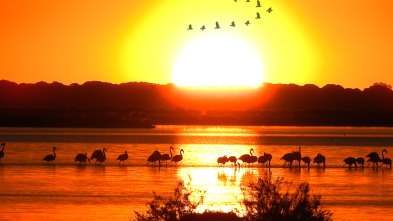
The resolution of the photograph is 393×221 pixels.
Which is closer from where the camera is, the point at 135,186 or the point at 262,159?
the point at 135,186

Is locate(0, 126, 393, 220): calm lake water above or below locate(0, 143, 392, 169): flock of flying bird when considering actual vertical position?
below

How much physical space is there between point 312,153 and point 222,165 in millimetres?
10220

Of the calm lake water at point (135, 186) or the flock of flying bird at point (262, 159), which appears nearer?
the calm lake water at point (135, 186)

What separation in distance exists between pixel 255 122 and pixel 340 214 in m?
97.8

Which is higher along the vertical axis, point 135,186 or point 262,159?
point 262,159

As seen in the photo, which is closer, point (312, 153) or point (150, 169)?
point (150, 169)

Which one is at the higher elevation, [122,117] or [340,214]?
[122,117]

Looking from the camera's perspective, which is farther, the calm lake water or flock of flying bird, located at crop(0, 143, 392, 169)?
flock of flying bird, located at crop(0, 143, 392, 169)

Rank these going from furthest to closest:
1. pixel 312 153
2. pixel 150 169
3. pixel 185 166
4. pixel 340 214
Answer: pixel 312 153 → pixel 185 166 → pixel 150 169 → pixel 340 214

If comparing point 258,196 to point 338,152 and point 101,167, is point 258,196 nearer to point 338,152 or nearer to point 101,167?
point 101,167

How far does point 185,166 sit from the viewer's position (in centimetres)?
3372

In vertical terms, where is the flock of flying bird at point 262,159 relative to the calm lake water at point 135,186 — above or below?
above

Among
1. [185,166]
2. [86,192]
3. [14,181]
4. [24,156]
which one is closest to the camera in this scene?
[86,192]

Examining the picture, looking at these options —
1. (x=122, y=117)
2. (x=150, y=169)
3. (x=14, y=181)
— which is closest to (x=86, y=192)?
(x=14, y=181)
